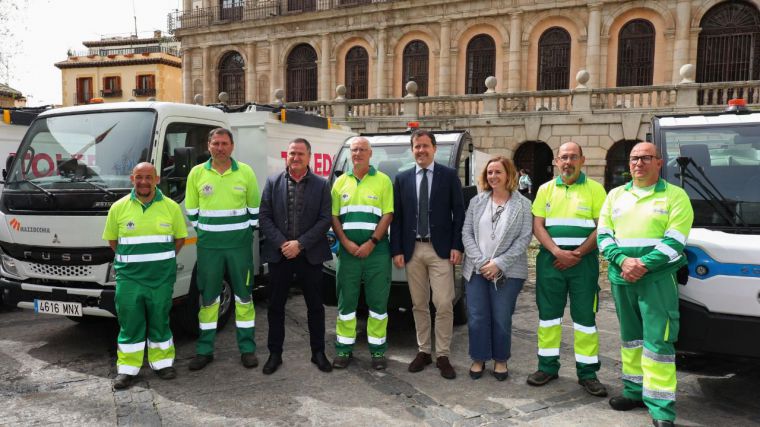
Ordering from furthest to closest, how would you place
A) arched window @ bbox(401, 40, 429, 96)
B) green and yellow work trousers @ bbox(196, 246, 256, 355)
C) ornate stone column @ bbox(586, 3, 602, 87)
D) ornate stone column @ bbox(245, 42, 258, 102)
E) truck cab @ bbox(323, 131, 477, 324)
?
ornate stone column @ bbox(245, 42, 258, 102), arched window @ bbox(401, 40, 429, 96), ornate stone column @ bbox(586, 3, 602, 87), truck cab @ bbox(323, 131, 477, 324), green and yellow work trousers @ bbox(196, 246, 256, 355)

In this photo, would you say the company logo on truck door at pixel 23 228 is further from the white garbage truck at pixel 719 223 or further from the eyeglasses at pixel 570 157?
the white garbage truck at pixel 719 223

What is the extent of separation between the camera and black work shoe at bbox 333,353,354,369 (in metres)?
5.12

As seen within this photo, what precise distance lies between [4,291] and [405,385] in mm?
3993

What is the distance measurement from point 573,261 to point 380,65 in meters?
22.7

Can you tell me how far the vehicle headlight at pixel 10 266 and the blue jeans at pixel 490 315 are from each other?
4.37 metres

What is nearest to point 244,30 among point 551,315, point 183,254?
point 183,254

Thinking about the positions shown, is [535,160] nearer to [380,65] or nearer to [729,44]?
[729,44]

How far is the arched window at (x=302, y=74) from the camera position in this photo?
1109 inches

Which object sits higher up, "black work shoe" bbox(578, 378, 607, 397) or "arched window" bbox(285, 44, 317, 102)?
"arched window" bbox(285, 44, 317, 102)

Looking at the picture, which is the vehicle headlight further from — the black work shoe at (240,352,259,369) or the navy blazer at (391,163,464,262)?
the navy blazer at (391,163,464,262)

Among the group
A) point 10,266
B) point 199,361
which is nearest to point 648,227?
point 199,361

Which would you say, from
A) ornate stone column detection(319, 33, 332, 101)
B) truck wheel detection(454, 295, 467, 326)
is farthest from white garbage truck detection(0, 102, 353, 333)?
ornate stone column detection(319, 33, 332, 101)

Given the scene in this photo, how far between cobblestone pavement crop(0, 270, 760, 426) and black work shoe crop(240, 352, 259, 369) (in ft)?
0.29

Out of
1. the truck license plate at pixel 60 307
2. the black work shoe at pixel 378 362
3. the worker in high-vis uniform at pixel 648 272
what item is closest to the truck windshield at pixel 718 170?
the worker in high-vis uniform at pixel 648 272
